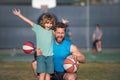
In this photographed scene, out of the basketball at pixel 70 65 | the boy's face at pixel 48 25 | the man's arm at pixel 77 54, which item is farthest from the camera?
the boy's face at pixel 48 25

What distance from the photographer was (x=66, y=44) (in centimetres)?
871

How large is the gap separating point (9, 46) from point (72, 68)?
21001 mm

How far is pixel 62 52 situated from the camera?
28.5ft

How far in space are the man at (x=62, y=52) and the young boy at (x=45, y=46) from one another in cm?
12

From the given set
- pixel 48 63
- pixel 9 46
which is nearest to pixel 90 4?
pixel 9 46

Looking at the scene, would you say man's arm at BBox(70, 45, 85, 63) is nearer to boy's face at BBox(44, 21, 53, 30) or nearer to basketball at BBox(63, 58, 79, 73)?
basketball at BBox(63, 58, 79, 73)

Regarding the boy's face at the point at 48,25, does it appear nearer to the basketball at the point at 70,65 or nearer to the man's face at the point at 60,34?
the man's face at the point at 60,34

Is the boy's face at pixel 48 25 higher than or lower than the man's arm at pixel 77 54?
higher

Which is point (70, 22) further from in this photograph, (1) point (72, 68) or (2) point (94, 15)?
(1) point (72, 68)

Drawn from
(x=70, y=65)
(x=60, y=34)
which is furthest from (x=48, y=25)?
(x=70, y=65)

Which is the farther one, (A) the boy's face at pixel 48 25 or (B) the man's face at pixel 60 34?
(A) the boy's face at pixel 48 25

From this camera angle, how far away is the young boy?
8.88m

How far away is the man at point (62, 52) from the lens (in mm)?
8594

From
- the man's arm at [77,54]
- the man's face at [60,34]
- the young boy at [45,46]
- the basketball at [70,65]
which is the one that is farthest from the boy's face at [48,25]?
the basketball at [70,65]
